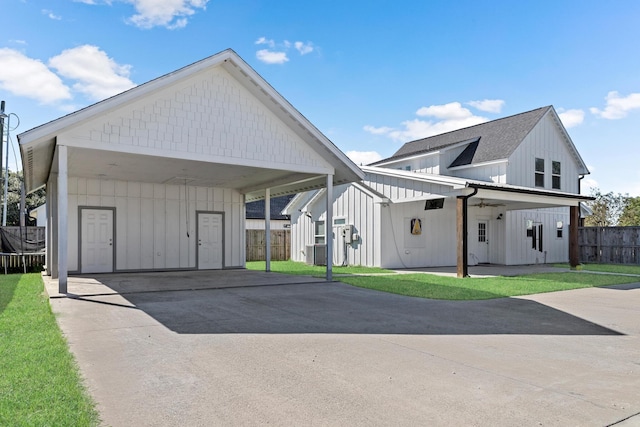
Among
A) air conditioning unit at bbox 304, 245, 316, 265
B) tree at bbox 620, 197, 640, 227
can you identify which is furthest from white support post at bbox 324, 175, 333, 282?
tree at bbox 620, 197, 640, 227

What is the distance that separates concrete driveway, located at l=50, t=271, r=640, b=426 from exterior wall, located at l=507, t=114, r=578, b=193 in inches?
475

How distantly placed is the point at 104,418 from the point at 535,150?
2191cm

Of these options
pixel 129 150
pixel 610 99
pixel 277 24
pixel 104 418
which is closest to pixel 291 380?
pixel 104 418

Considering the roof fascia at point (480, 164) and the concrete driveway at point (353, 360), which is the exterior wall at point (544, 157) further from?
the concrete driveway at point (353, 360)

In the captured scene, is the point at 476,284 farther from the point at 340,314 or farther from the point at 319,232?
the point at 319,232

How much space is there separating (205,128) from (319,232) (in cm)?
1083

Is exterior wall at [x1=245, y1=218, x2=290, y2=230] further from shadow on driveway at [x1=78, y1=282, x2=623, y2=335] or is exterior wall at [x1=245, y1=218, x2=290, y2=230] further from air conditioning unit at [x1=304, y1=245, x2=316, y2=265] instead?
shadow on driveway at [x1=78, y1=282, x2=623, y2=335]

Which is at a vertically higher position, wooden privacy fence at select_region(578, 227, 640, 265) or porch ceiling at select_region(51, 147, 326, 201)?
porch ceiling at select_region(51, 147, 326, 201)

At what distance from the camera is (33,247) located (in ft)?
58.6

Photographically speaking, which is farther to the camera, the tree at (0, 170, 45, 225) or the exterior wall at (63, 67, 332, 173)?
the tree at (0, 170, 45, 225)

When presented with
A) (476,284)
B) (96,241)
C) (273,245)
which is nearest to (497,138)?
(476,284)

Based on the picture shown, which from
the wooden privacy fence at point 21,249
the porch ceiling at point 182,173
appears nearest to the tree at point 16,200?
the wooden privacy fence at point 21,249

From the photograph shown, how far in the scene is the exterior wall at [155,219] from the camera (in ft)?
48.4

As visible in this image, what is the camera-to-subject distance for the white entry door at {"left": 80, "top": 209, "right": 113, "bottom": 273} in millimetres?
14602
